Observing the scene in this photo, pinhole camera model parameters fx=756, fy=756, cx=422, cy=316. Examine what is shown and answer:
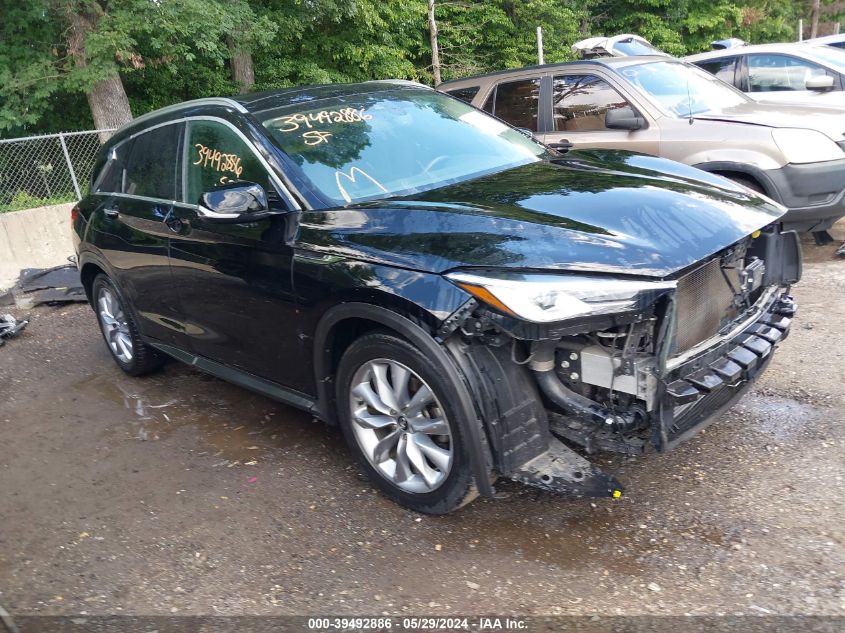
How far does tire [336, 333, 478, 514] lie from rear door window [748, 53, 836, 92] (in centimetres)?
821

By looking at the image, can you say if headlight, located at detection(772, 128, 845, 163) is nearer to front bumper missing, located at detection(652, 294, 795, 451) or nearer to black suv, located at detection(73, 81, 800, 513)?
black suv, located at detection(73, 81, 800, 513)

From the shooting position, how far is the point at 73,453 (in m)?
4.52

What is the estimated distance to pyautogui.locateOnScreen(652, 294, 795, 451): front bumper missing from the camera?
9.60 ft

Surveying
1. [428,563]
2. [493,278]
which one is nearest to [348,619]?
[428,563]

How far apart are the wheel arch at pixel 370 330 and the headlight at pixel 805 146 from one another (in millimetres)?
4615

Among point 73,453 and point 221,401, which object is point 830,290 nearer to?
point 221,401

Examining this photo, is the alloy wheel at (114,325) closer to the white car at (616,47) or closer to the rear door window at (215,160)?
the rear door window at (215,160)

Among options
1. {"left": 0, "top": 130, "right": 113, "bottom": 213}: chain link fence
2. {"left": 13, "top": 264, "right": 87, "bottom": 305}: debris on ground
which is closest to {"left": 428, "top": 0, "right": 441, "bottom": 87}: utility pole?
{"left": 0, "top": 130, "right": 113, "bottom": 213}: chain link fence

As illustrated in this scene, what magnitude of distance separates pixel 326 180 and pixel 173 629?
213cm

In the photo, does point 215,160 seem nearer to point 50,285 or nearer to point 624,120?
point 624,120

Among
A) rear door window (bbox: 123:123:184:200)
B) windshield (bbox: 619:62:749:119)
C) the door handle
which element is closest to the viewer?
the door handle

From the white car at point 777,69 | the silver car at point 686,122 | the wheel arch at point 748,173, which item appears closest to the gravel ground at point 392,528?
the wheel arch at point 748,173

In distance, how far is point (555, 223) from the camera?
10.3ft

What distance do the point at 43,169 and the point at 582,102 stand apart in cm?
671
